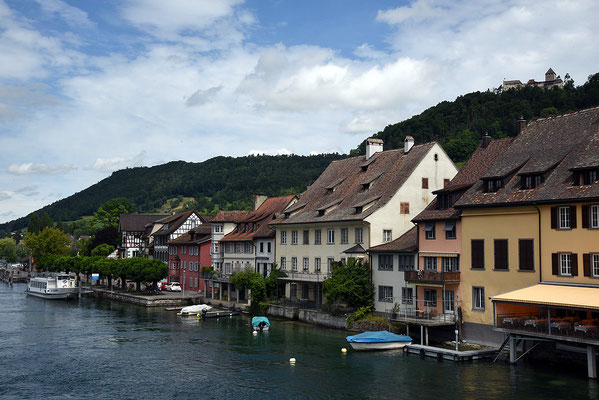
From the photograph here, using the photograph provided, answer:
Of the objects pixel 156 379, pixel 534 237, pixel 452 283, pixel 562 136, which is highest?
pixel 562 136

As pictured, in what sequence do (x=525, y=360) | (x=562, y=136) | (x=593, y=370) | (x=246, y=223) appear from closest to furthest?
(x=593, y=370) < (x=525, y=360) < (x=562, y=136) < (x=246, y=223)

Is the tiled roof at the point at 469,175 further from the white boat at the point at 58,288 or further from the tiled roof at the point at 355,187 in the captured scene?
the white boat at the point at 58,288

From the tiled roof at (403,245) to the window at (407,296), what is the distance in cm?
346

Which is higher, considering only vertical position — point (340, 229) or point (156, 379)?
point (340, 229)

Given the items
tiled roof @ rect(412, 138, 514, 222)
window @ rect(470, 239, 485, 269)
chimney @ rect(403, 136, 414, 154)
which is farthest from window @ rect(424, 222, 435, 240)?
chimney @ rect(403, 136, 414, 154)

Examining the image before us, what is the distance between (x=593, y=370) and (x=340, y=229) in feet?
102

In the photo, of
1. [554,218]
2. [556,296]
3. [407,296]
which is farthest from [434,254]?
[556,296]

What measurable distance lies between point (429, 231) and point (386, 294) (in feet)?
26.6

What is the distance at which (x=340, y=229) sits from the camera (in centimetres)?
6278

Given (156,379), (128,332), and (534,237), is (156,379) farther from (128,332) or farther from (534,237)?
(534,237)

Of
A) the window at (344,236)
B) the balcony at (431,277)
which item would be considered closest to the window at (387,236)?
the window at (344,236)

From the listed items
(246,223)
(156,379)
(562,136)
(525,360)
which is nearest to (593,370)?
(525,360)

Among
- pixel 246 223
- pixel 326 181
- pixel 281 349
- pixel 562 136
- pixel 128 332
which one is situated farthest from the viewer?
pixel 246 223

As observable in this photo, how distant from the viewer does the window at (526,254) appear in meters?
41.6
